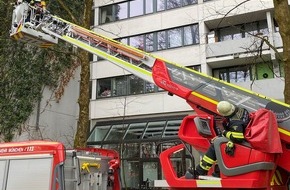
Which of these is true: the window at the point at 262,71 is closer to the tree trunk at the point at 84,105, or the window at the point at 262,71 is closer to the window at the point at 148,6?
the window at the point at 148,6

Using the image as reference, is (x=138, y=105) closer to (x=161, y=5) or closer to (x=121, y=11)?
(x=161, y=5)

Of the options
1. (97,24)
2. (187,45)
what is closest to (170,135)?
(187,45)

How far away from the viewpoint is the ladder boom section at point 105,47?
6.82 meters

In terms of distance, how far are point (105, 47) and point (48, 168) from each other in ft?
9.25

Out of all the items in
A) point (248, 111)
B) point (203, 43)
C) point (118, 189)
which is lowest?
point (118, 189)

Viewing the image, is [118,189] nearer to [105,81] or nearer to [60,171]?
[60,171]

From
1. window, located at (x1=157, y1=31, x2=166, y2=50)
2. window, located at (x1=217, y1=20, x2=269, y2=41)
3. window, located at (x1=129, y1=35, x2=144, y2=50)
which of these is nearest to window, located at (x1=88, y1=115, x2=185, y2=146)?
window, located at (x1=157, y1=31, x2=166, y2=50)

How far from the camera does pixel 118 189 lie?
732 cm

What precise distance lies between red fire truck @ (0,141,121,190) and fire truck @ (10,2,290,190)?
1.62 metres

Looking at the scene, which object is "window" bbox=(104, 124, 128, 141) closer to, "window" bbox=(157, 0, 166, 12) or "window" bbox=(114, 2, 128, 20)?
"window" bbox=(114, 2, 128, 20)

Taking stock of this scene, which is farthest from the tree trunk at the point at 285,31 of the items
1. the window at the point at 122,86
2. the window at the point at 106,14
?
the window at the point at 106,14

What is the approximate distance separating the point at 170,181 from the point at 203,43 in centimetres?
1696

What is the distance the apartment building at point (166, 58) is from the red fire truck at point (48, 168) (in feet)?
39.0

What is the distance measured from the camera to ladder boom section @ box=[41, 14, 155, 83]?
6.82 metres
